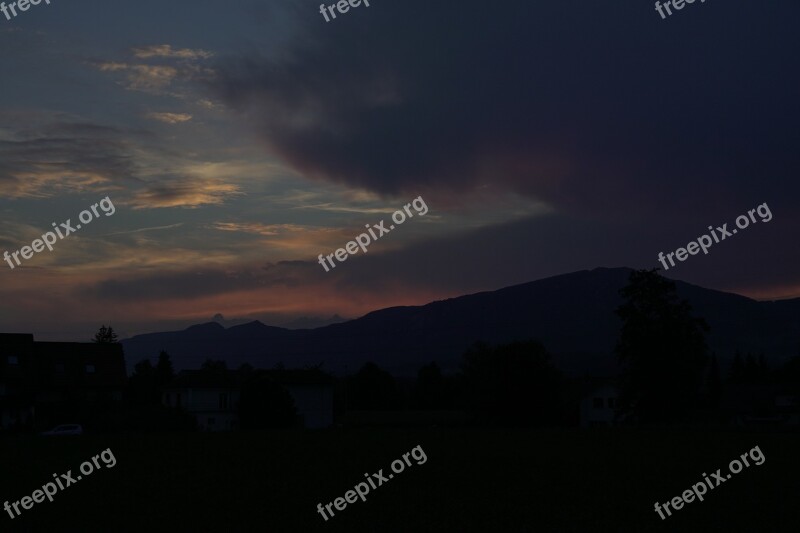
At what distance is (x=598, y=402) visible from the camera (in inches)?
4835

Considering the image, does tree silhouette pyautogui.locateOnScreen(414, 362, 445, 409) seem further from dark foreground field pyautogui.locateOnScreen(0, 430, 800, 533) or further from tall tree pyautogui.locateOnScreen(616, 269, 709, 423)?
dark foreground field pyautogui.locateOnScreen(0, 430, 800, 533)

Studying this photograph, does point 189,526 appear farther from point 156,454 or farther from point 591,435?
point 591,435

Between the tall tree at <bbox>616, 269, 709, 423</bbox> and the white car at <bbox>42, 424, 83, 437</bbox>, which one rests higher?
the white car at <bbox>42, 424, 83, 437</bbox>

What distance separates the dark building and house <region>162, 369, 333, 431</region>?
715 cm

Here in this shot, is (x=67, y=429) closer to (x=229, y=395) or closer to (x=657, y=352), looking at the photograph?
(x=229, y=395)

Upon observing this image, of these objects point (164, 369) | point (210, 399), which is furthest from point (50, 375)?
point (164, 369)

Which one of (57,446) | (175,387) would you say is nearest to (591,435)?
(57,446)

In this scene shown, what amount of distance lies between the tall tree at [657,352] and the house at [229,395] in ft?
114

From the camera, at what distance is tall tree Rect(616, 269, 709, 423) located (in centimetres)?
8150

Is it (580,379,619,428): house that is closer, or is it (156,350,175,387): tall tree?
(580,379,619,428): house

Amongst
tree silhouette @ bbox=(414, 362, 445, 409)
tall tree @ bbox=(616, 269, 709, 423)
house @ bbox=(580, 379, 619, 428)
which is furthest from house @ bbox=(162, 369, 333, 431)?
tree silhouette @ bbox=(414, 362, 445, 409)

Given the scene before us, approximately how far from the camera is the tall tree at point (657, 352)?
267 feet

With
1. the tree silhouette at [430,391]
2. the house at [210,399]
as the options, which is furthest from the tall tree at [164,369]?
the tree silhouette at [430,391]

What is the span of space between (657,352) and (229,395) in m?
46.4
